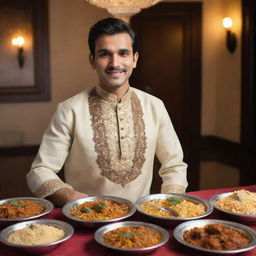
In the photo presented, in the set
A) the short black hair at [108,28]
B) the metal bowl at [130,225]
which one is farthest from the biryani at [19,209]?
the short black hair at [108,28]

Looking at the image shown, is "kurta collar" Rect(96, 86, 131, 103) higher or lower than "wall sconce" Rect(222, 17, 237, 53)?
lower

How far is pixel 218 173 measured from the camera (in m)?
6.32

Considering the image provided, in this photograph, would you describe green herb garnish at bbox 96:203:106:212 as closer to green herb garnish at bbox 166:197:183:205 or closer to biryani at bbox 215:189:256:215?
green herb garnish at bbox 166:197:183:205

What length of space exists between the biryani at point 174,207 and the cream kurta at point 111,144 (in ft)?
1.00

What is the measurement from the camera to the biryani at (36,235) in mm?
1653

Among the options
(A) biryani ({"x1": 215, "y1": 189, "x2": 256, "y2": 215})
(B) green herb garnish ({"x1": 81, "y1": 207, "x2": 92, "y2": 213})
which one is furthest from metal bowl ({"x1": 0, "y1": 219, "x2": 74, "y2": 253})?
(A) biryani ({"x1": 215, "y1": 189, "x2": 256, "y2": 215})

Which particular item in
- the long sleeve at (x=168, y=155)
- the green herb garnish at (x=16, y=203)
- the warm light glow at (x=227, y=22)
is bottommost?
the green herb garnish at (x=16, y=203)

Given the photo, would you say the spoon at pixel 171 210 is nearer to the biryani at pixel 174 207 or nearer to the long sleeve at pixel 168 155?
the biryani at pixel 174 207

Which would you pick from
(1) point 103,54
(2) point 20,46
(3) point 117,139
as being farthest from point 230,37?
(1) point 103,54

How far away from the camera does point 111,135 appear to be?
249cm

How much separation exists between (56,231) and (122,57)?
943 mm

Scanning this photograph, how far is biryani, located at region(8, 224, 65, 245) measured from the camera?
65.1 inches

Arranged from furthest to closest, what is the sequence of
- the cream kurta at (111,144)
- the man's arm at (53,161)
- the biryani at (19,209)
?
1. the cream kurta at (111,144)
2. the man's arm at (53,161)
3. the biryani at (19,209)

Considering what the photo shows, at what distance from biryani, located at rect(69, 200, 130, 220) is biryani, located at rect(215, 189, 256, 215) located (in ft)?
1.40
